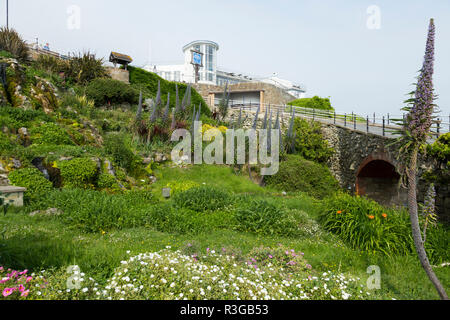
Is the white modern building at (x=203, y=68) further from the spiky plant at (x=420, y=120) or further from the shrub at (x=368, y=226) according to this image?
the spiky plant at (x=420, y=120)

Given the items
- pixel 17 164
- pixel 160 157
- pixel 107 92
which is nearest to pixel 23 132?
pixel 17 164

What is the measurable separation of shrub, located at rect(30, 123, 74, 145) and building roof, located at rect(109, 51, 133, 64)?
439 inches

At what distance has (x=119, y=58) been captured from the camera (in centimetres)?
1884

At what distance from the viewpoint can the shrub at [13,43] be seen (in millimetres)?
14070

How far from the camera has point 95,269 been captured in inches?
143

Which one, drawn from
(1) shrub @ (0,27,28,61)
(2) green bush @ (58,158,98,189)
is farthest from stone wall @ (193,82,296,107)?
(2) green bush @ (58,158,98,189)

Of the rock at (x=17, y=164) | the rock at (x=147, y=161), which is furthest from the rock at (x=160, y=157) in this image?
the rock at (x=17, y=164)

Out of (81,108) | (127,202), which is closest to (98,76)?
(81,108)

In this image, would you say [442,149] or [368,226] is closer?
[368,226]

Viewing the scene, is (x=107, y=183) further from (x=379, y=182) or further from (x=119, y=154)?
(x=379, y=182)

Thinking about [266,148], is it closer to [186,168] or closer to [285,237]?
[186,168]

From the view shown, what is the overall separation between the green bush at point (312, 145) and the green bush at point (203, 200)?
994 centimetres

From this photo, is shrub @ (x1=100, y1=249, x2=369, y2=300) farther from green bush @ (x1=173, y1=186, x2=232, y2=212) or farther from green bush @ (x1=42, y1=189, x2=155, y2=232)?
green bush @ (x1=173, y1=186, x2=232, y2=212)

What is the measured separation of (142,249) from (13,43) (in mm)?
16156
